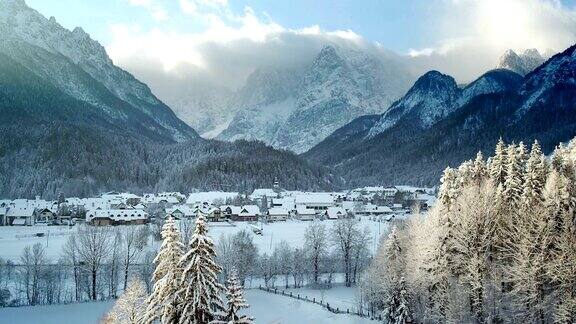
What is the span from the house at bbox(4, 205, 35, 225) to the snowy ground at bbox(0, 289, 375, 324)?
76.8m

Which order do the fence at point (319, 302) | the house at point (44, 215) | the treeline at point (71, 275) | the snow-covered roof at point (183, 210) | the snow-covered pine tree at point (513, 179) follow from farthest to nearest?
the snow-covered roof at point (183, 210) → the house at point (44, 215) → the treeline at point (71, 275) → the fence at point (319, 302) → the snow-covered pine tree at point (513, 179)

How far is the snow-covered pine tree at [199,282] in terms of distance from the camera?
22312 millimetres

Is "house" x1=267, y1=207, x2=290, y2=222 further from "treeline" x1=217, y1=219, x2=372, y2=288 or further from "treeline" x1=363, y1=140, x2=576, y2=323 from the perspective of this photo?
"treeline" x1=363, y1=140, x2=576, y2=323

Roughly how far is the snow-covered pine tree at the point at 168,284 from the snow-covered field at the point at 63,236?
69848 millimetres

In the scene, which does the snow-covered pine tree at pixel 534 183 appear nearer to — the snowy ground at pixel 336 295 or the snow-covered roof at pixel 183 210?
the snowy ground at pixel 336 295

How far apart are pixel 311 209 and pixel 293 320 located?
109 m

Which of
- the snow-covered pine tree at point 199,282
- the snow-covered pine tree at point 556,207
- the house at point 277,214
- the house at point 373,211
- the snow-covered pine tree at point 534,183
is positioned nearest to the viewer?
the snow-covered pine tree at point 199,282

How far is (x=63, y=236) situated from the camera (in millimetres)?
107125

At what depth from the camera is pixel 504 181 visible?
48.7m

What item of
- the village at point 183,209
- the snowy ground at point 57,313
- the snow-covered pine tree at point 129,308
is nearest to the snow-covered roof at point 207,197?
the village at point 183,209

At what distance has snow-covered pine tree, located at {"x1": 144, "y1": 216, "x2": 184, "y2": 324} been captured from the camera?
22.5 m

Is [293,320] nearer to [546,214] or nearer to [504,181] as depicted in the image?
[504,181]

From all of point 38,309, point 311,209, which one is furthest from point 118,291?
point 311,209

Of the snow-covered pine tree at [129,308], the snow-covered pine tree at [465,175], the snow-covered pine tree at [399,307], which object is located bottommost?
the snow-covered pine tree at [399,307]
